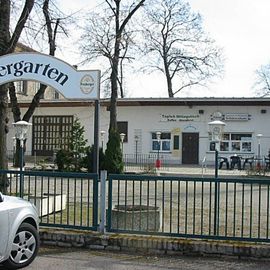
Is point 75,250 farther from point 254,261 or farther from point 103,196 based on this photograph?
point 254,261

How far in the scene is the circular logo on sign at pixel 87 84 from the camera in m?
9.80

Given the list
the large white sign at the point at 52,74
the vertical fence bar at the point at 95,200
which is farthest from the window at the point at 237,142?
the vertical fence bar at the point at 95,200

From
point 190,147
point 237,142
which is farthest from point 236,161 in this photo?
point 190,147

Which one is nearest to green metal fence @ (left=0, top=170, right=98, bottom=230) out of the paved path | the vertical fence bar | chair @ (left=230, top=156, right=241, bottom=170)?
the vertical fence bar

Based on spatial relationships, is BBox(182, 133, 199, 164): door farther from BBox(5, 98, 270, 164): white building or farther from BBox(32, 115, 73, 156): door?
BBox(32, 115, 73, 156): door

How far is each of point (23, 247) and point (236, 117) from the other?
3269cm

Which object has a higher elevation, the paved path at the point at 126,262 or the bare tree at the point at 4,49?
the bare tree at the point at 4,49

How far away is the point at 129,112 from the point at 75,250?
32.5 meters

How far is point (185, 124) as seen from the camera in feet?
128

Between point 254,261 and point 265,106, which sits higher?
point 265,106

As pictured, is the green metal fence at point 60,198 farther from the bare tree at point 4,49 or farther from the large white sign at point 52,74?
the bare tree at point 4,49

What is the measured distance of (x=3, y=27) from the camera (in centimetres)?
1295

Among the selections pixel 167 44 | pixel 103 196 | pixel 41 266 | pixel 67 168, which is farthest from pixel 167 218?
pixel 167 44

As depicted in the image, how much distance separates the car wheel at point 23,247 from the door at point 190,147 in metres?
32.3
